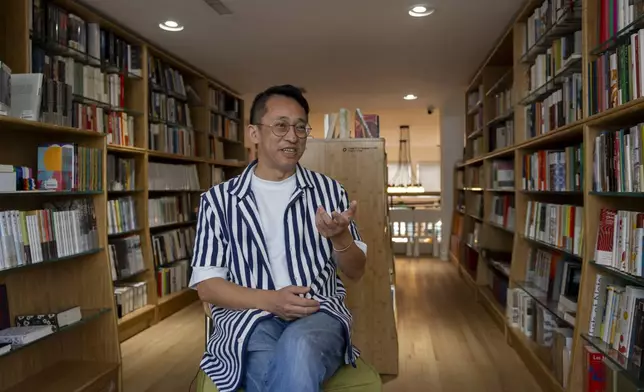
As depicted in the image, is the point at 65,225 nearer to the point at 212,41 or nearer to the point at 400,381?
the point at 400,381

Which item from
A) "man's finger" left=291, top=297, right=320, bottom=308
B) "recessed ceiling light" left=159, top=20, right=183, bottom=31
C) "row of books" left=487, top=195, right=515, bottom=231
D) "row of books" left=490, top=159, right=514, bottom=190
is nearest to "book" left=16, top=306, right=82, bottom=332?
"man's finger" left=291, top=297, right=320, bottom=308

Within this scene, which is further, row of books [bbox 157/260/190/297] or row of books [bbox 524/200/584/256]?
row of books [bbox 157/260/190/297]

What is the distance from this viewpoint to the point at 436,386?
9.86ft

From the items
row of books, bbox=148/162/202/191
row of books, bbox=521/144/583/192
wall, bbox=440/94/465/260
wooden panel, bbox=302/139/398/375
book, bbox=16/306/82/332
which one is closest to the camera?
book, bbox=16/306/82/332

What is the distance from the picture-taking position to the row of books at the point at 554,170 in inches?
110

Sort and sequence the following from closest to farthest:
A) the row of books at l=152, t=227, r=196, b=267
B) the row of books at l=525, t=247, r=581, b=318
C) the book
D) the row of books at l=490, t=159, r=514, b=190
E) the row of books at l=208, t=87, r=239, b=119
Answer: the book, the row of books at l=525, t=247, r=581, b=318, the row of books at l=490, t=159, r=514, b=190, the row of books at l=152, t=227, r=196, b=267, the row of books at l=208, t=87, r=239, b=119

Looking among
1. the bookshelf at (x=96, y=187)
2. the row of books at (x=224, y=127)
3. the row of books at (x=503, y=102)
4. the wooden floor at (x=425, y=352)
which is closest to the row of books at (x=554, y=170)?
the row of books at (x=503, y=102)

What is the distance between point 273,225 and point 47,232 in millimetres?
1451

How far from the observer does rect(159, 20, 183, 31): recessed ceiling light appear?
4.10m

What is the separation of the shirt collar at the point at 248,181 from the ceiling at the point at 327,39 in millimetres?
2210

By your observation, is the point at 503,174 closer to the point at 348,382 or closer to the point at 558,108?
the point at 558,108

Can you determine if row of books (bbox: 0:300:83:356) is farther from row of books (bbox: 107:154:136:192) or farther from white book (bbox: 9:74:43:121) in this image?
row of books (bbox: 107:154:136:192)

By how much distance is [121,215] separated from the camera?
4172mm

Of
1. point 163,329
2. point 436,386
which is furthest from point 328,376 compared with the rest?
point 163,329
